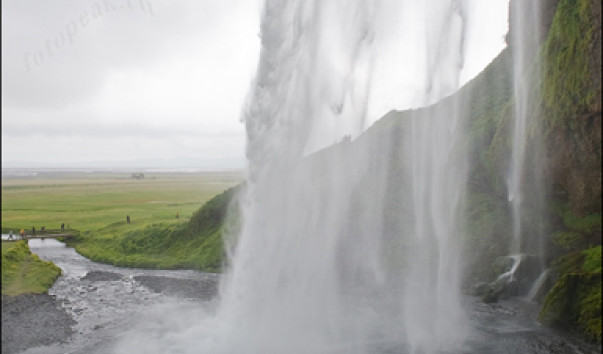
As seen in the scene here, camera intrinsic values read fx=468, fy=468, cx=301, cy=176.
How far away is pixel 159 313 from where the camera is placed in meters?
27.3

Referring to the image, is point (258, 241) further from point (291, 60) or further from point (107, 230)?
point (107, 230)

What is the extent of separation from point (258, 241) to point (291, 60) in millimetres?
11651

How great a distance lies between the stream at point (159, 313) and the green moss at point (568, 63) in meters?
11.6

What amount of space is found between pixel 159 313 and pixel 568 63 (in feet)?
92.3

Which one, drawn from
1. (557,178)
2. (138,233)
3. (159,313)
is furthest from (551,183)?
(138,233)

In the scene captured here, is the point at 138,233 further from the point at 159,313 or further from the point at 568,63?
the point at 568,63

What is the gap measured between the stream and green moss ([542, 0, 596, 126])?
11578 millimetres

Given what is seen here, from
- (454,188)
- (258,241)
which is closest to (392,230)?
(454,188)

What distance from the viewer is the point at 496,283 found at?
29.1 meters

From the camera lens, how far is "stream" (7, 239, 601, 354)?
837 inches

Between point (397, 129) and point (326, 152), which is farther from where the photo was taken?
point (397, 129)

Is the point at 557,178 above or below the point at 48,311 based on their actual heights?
above

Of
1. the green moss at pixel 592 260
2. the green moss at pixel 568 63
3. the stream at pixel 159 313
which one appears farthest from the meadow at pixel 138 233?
the green moss at pixel 592 260

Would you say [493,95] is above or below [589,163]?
above
